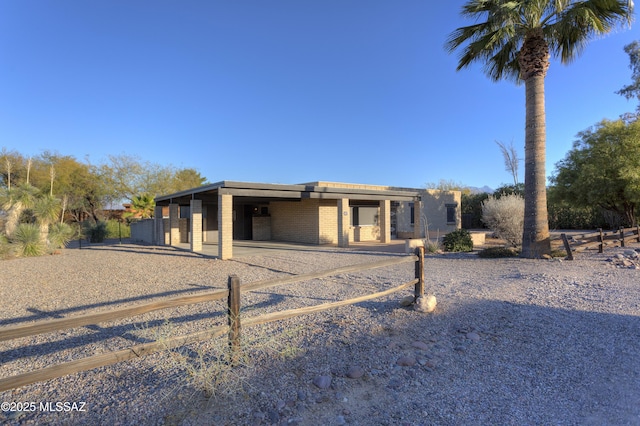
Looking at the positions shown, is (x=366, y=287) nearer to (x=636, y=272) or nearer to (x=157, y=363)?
(x=157, y=363)

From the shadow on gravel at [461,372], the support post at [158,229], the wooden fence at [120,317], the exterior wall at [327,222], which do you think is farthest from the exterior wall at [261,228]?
the wooden fence at [120,317]

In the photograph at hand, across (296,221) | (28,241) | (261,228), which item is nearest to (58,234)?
(28,241)

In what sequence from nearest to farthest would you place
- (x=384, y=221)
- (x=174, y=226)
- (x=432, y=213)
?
(x=384, y=221) < (x=174, y=226) < (x=432, y=213)

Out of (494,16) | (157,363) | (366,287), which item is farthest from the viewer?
(494,16)

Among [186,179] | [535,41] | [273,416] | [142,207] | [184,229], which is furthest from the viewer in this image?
[186,179]

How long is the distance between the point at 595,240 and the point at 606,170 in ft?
15.1

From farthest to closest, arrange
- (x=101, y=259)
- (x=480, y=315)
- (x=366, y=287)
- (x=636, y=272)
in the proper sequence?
(x=101, y=259)
(x=636, y=272)
(x=366, y=287)
(x=480, y=315)

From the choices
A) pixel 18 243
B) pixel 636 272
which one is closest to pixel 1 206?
pixel 18 243

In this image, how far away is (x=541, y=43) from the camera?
11.1m

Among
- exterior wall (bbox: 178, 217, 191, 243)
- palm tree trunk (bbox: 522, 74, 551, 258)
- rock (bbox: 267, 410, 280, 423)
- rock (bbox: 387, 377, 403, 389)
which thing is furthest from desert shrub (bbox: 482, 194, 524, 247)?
exterior wall (bbox: 178, 217, 191, 243)

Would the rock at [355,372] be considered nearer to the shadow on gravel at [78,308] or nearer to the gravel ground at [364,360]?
the gravel ground at [364,360]

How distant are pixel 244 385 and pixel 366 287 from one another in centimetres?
474

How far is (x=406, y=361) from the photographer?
12.9ft

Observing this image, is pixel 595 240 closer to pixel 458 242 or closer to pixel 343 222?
pixel 458 242
